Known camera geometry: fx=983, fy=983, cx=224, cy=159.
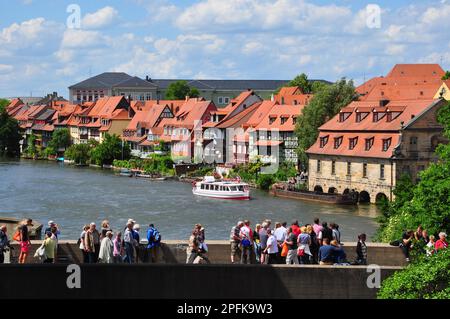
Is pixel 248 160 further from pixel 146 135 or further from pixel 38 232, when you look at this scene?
pixel 38 232

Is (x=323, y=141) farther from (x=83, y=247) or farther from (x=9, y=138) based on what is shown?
(x=9, y=138)

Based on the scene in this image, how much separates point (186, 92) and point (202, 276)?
137589 mm

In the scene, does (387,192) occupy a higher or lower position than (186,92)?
lower

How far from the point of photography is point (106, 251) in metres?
17.8

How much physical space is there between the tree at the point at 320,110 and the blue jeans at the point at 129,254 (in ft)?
187

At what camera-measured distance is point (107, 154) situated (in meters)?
105

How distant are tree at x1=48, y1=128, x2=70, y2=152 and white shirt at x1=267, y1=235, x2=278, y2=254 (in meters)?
106

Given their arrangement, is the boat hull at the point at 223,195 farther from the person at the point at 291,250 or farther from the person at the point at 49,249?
the person at the point at 49,249

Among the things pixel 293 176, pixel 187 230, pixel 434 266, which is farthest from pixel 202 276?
pixel 293 176

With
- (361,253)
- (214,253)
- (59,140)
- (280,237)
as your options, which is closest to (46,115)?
(59,140)

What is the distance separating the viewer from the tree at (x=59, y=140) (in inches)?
4823

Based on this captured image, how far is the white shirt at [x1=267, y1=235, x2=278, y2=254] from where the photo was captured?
729 inches

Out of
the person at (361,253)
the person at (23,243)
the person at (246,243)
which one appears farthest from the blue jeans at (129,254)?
the person at (361,253)
